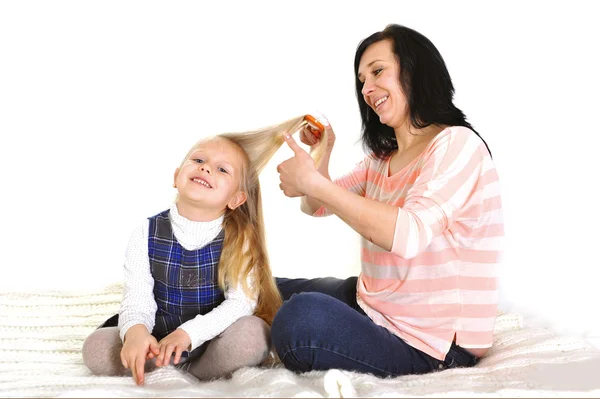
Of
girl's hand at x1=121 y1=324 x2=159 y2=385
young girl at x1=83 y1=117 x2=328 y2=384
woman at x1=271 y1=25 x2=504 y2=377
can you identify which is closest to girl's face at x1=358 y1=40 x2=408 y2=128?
woman at x1=271 y1=25 x2=504 y2=377

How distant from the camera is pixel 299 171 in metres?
1.26

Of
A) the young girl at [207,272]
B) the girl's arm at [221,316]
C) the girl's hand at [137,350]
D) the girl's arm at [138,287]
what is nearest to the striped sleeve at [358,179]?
the young girl at [207,272]

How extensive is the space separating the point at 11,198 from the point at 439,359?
1576mm

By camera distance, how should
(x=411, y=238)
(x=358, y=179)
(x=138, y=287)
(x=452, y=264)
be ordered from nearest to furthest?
(x=411, y=238) < (x=452, y=264) < (x=138, y=287) < (x=358, y=179)

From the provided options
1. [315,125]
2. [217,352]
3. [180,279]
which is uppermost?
[315,125]

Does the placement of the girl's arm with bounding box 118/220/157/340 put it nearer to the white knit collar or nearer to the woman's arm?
the white knit collar

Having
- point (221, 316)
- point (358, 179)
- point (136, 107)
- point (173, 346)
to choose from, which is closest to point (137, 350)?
point (173, 346)

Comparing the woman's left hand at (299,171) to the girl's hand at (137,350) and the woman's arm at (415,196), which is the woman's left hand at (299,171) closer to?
the woman's arm at (415,196)

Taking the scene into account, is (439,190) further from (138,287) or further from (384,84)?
(138,287)

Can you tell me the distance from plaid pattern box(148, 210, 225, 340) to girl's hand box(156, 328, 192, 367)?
5.6 inches

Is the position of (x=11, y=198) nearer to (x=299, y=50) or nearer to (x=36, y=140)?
(x=36, y=140)

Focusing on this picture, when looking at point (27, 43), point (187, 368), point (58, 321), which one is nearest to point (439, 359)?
point (187, 368)

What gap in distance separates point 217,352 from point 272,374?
16 cm

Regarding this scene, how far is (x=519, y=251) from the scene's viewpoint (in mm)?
1991
